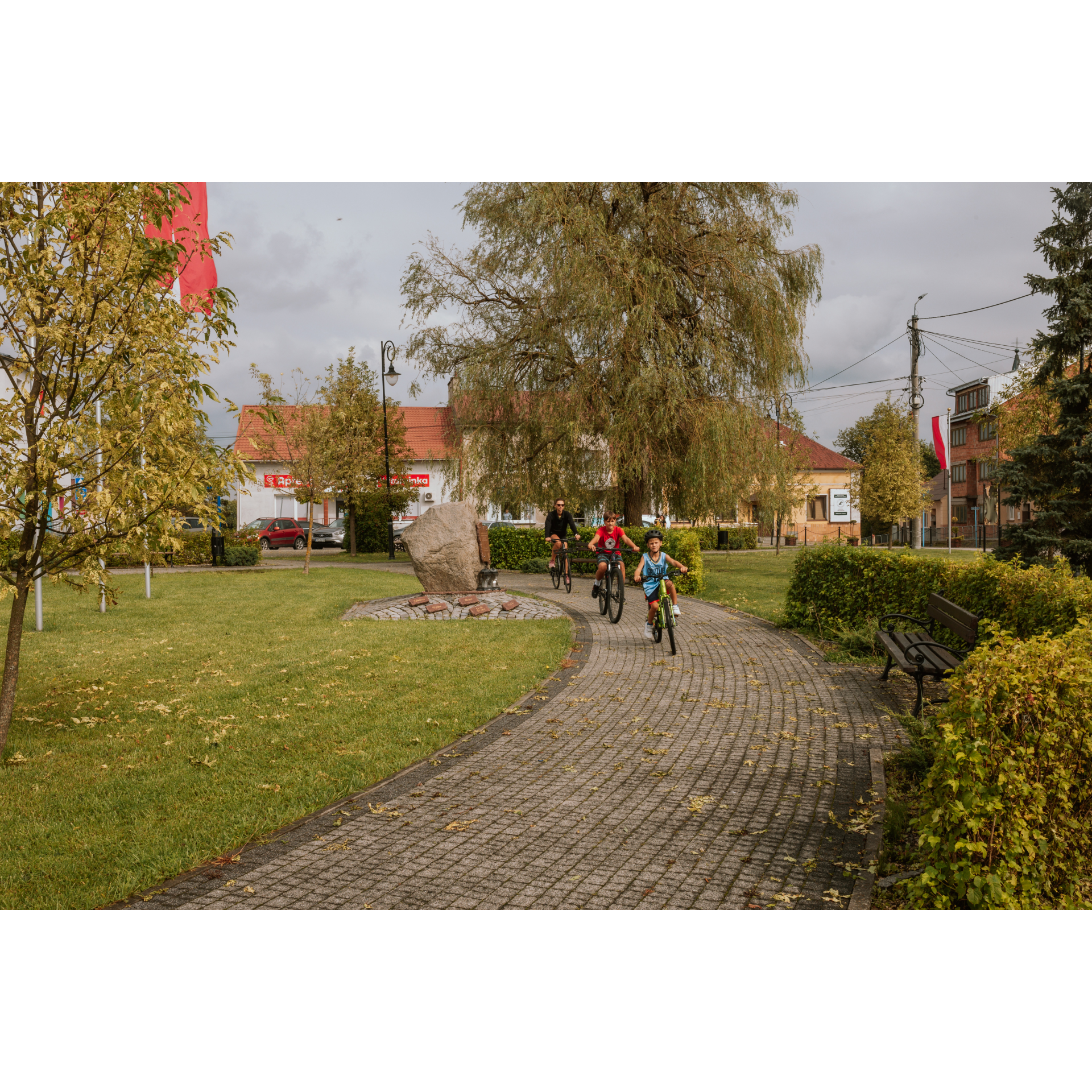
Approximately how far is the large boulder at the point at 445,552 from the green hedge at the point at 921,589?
546cm

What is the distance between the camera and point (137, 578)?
19859mm

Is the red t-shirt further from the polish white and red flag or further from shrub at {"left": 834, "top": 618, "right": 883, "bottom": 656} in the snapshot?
the polish white and red flag

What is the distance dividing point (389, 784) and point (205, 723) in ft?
7.25

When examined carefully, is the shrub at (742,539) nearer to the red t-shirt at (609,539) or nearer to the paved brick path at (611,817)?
the red t-shirt at (609,539)

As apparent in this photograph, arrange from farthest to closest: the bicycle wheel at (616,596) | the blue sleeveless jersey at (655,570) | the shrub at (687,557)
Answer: the shrub at (687,557), the bicycle wheel at (616,596), the blue sleeveless jersey at (655,570)

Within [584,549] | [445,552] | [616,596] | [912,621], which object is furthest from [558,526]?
[912,621]

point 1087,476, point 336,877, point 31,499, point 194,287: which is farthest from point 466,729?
point 1087,476

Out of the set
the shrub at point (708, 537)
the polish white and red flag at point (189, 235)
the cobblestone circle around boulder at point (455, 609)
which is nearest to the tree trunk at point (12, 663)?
the polish white and red flag at point (189, 235)

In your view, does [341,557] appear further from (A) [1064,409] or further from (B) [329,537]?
(A) [1064,409]

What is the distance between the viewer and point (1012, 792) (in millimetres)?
3334

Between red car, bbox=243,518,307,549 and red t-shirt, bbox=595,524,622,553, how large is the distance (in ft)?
97.9

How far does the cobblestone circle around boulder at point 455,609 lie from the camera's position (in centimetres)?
1305

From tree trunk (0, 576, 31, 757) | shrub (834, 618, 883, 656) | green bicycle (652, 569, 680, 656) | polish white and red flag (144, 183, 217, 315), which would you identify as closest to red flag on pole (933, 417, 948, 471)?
shrub (834, 618, 883, 656)

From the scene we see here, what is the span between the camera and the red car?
40750 mm
